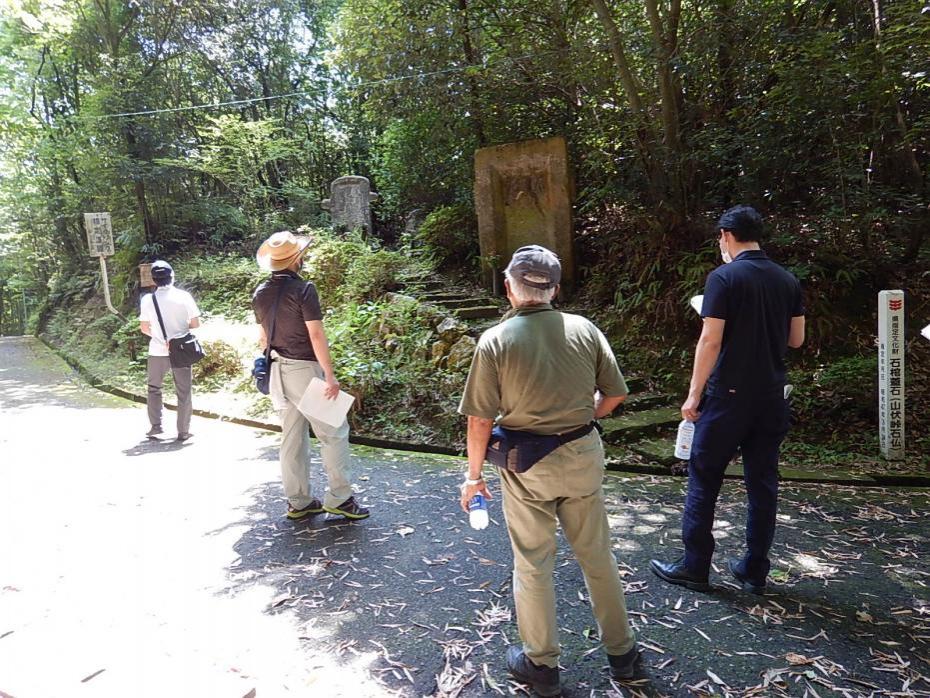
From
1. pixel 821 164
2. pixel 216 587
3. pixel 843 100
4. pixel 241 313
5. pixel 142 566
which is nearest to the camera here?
pixel 216 587

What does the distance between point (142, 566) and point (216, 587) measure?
2.06 feet

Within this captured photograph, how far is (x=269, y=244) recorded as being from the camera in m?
3.87

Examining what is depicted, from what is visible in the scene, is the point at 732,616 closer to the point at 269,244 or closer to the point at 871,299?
the point at 269,244

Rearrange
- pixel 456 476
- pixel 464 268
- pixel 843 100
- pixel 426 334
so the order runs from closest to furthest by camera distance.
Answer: pixel 456 476
pixel 843 100
pixel 426 334
pixel 464 268

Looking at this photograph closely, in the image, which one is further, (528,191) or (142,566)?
(528,191)

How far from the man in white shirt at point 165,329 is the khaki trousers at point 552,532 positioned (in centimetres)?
503

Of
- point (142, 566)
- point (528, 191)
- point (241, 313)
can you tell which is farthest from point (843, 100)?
point (241, 313)

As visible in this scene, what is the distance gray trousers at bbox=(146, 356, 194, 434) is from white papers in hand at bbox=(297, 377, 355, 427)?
10.4 ft

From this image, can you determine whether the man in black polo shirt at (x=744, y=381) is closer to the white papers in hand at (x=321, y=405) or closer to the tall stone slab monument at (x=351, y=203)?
the white papers in hand at (x=321, y=405)

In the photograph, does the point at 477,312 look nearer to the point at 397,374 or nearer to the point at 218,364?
the point at 397,374

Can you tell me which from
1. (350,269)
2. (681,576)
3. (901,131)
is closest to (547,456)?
(681,576)

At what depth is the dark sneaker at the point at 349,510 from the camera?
415cm

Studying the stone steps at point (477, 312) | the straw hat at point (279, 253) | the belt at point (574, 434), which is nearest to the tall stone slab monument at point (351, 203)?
the stone steps at point (477, 312)

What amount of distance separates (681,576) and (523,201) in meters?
6.78
